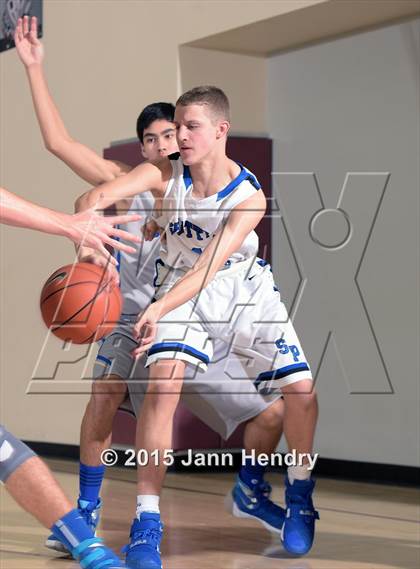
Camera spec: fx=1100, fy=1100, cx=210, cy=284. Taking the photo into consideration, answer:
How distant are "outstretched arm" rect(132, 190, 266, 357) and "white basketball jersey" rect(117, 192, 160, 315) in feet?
3.54

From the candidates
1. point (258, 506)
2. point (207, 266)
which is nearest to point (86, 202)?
point (207, 266)

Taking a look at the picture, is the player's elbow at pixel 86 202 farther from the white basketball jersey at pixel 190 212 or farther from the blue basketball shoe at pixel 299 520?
the blue basketball shoe at pixel 299 520

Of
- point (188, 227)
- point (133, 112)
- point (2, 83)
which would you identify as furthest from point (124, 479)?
point (2, 83)

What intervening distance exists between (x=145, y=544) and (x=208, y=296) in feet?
3.33

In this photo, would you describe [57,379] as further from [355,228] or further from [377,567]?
[377,567]

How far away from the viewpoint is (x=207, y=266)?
12.7 feet

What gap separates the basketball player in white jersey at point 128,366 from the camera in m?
4.52

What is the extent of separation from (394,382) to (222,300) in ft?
7.85

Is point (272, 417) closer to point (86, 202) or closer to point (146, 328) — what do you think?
point (146, 328)

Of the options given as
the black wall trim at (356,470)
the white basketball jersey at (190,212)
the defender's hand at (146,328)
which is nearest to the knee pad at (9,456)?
the defender's hand at (146,328)

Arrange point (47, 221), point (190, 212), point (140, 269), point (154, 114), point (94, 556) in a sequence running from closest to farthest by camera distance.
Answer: point (94, 556) → point (47, 221) → point (190, 212) → point (154, 114) → point (140, 269)

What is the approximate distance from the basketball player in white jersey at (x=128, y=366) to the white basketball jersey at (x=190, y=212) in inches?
8.6

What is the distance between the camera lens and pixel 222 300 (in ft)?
14.2

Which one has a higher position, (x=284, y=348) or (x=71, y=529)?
(x=71, y=529)
